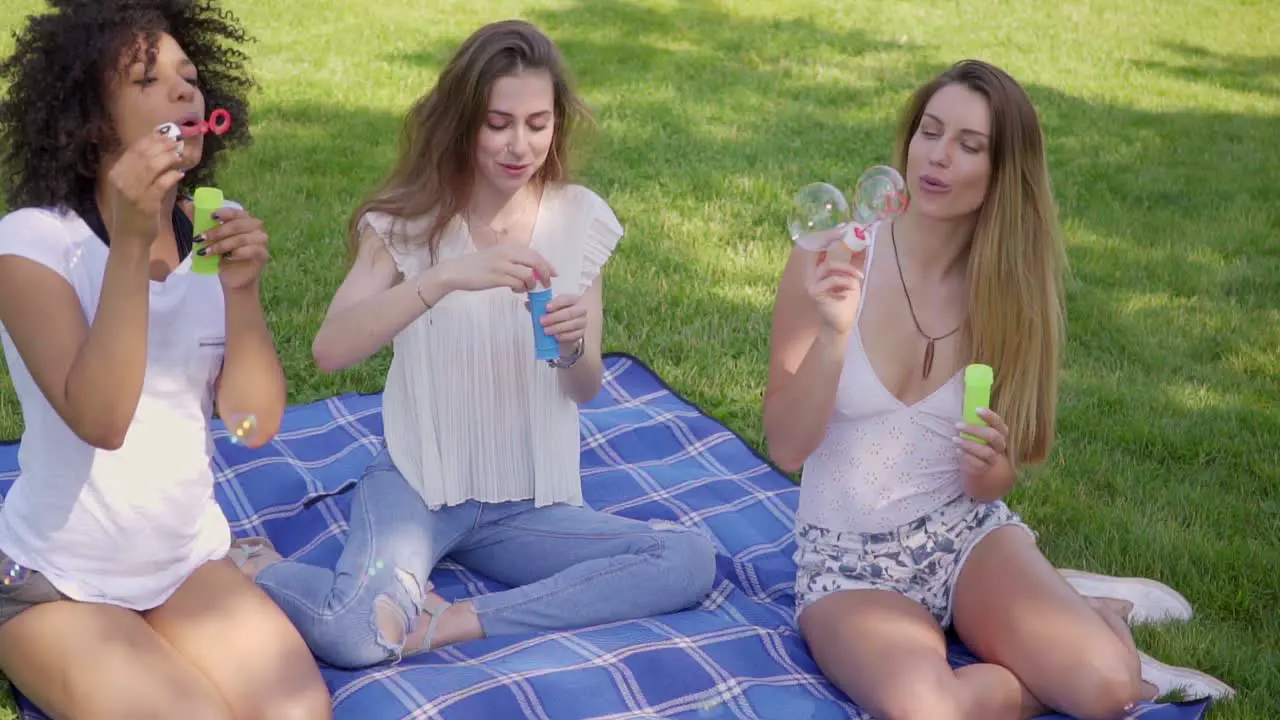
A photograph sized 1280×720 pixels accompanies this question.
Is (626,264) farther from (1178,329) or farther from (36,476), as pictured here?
(36,476)

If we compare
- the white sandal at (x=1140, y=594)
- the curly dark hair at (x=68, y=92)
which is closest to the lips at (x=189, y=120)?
the curly dark hair at (x=68, y=92)

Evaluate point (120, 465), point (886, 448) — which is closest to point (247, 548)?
point (120, 465)

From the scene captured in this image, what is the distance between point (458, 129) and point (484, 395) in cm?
63

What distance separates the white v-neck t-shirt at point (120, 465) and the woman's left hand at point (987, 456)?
5.21ft

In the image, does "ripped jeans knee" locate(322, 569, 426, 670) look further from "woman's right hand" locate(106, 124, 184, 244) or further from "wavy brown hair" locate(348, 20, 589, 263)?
"woman's right hand" locate(106, 124, 184, 244)

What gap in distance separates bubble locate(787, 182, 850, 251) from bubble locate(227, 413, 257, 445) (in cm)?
121

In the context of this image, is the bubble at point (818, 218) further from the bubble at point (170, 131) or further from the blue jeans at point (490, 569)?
the bubble at point (170, 131)

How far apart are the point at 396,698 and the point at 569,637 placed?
457 millimetres

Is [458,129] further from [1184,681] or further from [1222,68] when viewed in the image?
[1222,68]

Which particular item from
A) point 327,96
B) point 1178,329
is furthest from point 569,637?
point 327,96

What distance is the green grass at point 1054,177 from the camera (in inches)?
166

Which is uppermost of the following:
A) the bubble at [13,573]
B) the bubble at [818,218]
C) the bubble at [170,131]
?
the bubble at [170,131]

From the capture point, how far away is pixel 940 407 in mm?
3285

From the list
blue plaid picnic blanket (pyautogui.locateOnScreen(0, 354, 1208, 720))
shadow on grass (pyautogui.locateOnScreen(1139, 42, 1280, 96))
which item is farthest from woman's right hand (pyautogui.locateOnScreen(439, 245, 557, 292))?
shadow on grass (pyautogui.locateOnScreen(1139, 42, 1280, 96))
